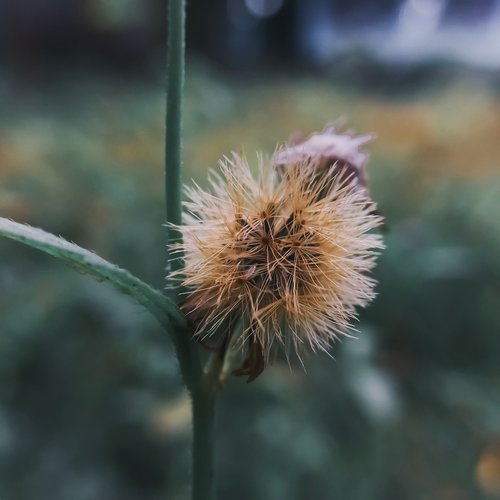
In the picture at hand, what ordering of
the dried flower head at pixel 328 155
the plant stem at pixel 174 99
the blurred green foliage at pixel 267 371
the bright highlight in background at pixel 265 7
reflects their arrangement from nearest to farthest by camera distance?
1. the plant stem at pixel 174 99
2. the dried flower head at pixel 328 155
3. the blurred green foliage at pixel 267 371
4. the bright highlight in background at pixel 265 7

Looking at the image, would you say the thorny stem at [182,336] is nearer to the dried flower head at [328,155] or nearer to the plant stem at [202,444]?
the plant stem at [202,444]

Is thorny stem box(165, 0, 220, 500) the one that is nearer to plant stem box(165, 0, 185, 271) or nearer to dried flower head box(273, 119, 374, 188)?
plant stem box(165, 0, 185, 271)

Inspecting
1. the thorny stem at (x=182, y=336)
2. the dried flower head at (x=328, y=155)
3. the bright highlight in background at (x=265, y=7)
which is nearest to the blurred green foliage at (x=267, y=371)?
the dried flower head at (x=328, y=155)

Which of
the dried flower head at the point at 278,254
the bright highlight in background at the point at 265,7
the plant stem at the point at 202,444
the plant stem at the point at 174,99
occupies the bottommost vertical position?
the plant stem at the point at 202,444

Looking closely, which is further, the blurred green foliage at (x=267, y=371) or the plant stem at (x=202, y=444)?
the blurred green foliage at (x=267, y=371)

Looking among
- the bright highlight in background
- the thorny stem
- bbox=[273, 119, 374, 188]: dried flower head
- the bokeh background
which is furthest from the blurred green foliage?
the bright highlight in background

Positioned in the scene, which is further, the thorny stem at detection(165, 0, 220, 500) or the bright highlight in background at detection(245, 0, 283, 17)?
the bright highlight in background at detection(245, 0, 283, 17)

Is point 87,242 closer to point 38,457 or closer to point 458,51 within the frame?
point 38,457
